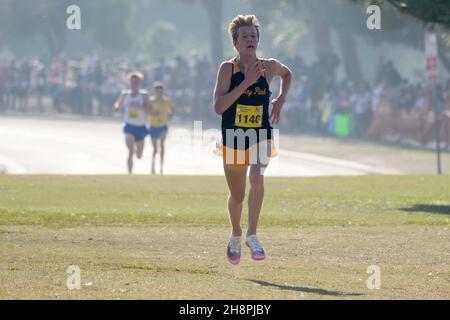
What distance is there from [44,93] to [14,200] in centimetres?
3817

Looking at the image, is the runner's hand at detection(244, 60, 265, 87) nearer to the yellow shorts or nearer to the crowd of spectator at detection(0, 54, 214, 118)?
the yellow shorts

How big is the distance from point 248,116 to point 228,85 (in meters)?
0.31

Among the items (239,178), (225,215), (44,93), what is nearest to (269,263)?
(239,178)

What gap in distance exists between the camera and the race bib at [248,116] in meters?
11.1

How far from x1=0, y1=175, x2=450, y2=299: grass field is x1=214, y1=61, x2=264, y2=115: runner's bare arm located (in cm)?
141

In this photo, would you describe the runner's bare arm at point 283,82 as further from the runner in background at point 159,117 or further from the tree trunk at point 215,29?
the tree trunk at point 215,29

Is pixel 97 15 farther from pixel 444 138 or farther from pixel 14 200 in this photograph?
pixel 14 200

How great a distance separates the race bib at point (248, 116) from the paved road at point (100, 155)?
60.2ft

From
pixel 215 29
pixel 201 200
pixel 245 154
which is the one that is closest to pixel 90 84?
pixel 215 29

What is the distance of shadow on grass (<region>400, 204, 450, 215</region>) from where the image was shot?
17578 mm

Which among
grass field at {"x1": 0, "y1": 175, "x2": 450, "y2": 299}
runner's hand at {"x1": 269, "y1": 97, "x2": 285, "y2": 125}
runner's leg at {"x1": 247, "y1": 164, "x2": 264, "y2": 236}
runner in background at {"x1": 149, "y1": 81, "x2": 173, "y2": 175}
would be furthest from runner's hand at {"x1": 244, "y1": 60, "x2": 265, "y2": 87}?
runner in background at {"x1": 149, "y1": 81, "x2": 173, "y2": 175}

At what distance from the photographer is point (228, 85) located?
36.5 ft

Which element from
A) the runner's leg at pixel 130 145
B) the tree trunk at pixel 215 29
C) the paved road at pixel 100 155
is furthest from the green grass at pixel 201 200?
the tree trunk at pixel 215 29

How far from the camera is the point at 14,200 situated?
18.2 metres
